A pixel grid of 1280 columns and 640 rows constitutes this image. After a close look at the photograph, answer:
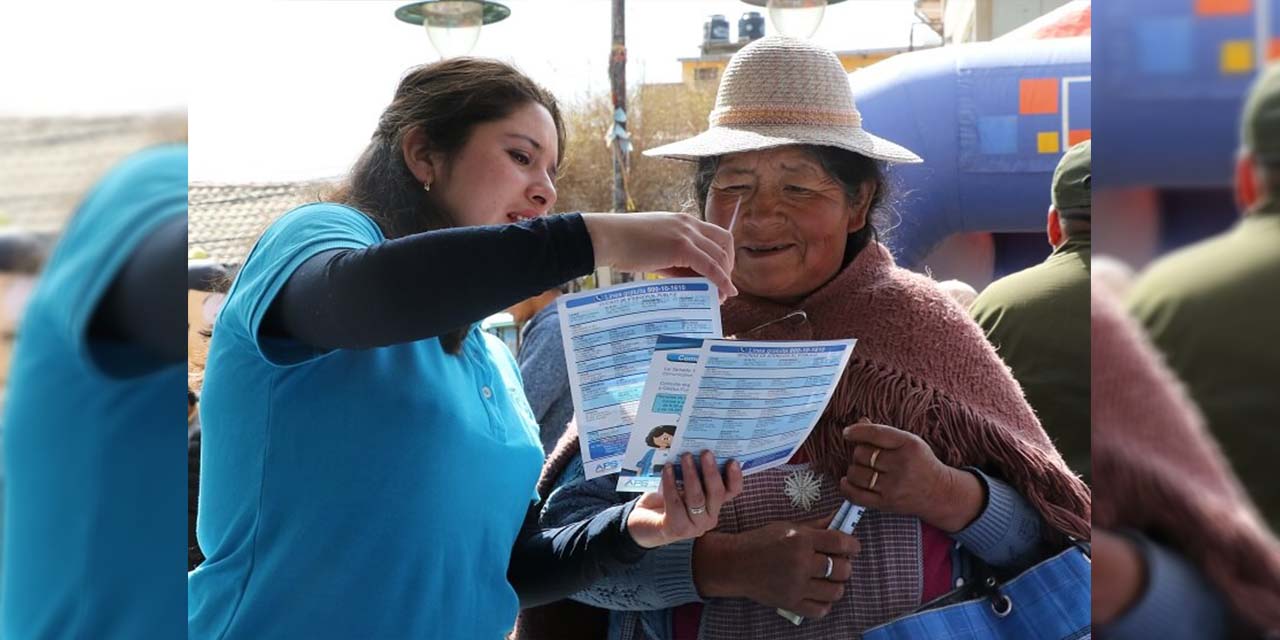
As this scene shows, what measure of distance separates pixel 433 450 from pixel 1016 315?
1379mm

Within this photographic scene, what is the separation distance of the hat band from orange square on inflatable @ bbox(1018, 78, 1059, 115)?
1.45m

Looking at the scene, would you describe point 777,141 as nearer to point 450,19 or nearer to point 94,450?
point 450,19

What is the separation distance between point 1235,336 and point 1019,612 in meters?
1.32

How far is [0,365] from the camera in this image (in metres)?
0.63

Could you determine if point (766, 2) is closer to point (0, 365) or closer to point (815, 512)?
point (815, 512)

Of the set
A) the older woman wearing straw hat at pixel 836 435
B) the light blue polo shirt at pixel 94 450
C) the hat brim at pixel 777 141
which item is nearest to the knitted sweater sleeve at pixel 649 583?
the older woman wearing straw hat at pixel 836 435

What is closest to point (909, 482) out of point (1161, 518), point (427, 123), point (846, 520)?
point (846, 520)

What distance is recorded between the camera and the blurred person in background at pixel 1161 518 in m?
0.49

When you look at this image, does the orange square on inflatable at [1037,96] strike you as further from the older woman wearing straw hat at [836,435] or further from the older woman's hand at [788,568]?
the older woman's hand at [788,568]

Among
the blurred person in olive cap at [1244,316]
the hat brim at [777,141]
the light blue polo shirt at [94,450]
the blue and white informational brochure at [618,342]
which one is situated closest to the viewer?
the blurred person in olive cap at [1244,316]

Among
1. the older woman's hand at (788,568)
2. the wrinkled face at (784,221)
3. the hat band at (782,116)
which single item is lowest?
the older woman's hand at (788,568)

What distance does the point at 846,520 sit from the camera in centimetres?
172

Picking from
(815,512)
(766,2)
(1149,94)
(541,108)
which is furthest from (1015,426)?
(1149,94)

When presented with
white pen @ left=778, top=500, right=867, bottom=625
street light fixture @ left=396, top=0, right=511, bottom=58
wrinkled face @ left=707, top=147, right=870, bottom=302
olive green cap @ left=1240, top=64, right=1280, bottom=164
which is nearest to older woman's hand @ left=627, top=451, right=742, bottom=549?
white pen @ left=778, top=500, right=867, bottom=625
